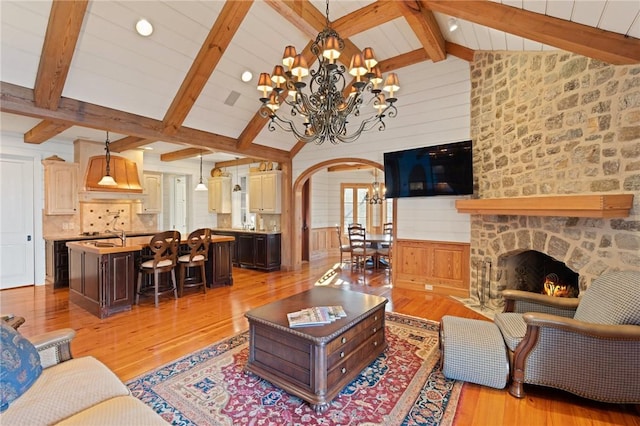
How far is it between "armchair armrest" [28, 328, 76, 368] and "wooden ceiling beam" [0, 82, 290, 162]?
304 centimetres

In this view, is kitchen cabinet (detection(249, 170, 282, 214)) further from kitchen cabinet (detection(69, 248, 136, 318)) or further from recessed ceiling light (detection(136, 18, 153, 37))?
recessed ceiling light (detection(136, 18, 153, 37))

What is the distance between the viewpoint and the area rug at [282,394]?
207cm

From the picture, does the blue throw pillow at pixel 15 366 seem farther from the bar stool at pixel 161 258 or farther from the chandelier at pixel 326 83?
the bar stool at pixel 161 258

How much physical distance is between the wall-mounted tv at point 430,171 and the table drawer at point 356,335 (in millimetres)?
2738

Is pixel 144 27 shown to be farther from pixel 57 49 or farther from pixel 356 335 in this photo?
pixel 356 335

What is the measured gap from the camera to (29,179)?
5711 millimetres

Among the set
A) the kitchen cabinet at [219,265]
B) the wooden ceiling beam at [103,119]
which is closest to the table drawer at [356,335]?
the kitchen cabinet at [219,265]

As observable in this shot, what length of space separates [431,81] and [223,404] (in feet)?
17.6

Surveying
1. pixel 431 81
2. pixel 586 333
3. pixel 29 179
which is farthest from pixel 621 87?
pixel 29 179

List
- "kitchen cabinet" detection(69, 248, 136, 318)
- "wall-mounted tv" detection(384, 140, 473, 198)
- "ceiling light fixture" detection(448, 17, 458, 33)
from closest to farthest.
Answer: "ceiling light fixture" detection(448, 17, 458, 33) < "kitchen cabinet" detection(69, 248, 136, 318) < "wall-mounted tv" detection(384, 140, 473, 198)

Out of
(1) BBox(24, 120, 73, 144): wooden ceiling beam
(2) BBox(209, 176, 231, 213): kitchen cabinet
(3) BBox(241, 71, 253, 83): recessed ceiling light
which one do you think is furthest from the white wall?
(1) BBox(24, 120, 73, 144): wooden ceiling beam

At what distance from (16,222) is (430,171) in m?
7.65

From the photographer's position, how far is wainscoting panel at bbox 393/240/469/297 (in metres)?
4.91

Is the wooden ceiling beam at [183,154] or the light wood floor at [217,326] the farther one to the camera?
the wooden ceiling beam at [183,154]
